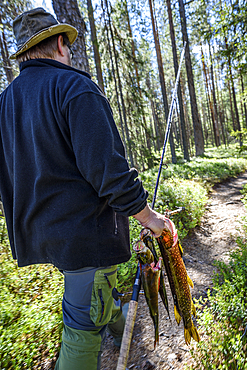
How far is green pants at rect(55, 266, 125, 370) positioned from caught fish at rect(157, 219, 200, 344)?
0.48 meters

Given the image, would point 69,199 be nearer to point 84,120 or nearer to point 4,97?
point 84,120

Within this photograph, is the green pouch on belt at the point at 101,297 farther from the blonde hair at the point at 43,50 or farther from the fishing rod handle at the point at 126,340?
the blonde hair at the point at 43,50

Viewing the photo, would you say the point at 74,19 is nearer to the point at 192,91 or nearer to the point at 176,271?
the point at 176,271

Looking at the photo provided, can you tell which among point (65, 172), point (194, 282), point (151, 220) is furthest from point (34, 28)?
point (194, 282)

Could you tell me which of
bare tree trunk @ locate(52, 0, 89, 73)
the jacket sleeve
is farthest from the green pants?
bare tree trunk @ locate(52, 0, 89, 73)

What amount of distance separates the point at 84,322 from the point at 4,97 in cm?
160

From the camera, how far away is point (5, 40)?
928cm

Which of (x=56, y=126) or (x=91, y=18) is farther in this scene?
(x=91, y=18)

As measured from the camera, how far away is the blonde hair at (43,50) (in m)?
1.49

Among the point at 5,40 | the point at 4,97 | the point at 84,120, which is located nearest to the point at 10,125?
the point at 4,97

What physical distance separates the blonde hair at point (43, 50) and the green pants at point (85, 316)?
1473mm

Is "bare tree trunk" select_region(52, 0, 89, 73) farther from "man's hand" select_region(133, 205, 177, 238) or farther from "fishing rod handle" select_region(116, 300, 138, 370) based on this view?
"fishing rod handle" select_region(116, 300, 138, 370)

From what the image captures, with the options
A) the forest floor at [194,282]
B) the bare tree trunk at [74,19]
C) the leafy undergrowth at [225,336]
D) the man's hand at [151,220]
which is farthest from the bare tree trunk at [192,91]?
the man's hand at [151,220]

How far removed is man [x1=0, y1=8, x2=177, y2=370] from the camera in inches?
48.0
